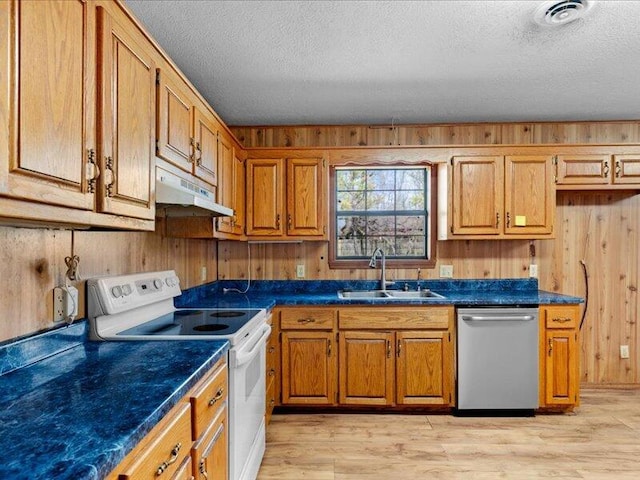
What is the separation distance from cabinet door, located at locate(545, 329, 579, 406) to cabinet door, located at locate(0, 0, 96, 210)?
122 inches

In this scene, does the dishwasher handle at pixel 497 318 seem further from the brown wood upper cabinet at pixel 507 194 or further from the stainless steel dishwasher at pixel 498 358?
the brown wood upper cabinet at pixel 507 194

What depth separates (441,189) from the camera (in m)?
3.36

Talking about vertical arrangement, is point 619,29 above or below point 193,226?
above

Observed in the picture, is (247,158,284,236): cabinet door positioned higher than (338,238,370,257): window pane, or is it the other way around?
(247,158,284,236): cabinet door

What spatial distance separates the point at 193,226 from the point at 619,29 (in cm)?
262

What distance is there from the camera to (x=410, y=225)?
11.9 ft

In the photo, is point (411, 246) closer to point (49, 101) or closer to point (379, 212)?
point (379, 212)

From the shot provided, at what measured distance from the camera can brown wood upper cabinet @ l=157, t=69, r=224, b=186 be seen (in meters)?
1.74

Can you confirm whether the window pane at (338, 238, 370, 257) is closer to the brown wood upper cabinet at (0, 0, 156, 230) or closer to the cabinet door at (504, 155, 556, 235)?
the cabinet door at (504, 155, 556, 235)

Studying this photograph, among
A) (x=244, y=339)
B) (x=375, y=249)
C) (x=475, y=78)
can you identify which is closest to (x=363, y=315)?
(x=375, y=249)

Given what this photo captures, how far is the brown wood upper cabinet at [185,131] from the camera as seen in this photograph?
1736 mm

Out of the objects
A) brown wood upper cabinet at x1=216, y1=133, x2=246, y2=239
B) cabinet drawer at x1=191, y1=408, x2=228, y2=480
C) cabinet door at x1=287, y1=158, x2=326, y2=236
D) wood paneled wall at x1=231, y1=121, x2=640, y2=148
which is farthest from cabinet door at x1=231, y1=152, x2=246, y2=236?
cabinet drawer at x1=191, y1=408, x2=228, y2=480

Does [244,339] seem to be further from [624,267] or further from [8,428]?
[624,267]

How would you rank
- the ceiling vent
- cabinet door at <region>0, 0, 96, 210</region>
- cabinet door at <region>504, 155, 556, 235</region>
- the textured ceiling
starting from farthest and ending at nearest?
cabinet door at <region>504, 155, 556, 235</region>, the textured ceiling, the ceiling vent, cabinet door at <region>0, 0, 96, 210</region>
